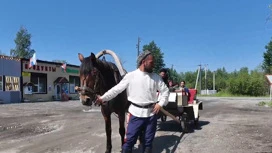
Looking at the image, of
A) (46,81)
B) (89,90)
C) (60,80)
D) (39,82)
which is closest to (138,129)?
(89,90)

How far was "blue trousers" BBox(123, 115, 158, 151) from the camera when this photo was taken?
471cm

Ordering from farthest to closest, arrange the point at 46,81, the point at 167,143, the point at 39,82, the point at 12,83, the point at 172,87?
the point at 46,81, the point at 39,82, the point at 12,83, the point at 172,87, the point at 167,143

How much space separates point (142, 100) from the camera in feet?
15.5

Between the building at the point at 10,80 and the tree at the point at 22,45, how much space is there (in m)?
45.4

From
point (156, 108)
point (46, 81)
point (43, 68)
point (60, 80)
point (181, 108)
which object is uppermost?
point (43, 68)

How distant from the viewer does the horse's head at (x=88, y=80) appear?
5.02 m

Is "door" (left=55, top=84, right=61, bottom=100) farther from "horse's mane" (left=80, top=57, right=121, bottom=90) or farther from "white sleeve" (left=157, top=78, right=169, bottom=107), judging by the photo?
"white sleeve" (left=157, top=78, right=169, bottom=107)

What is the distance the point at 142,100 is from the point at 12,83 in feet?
102

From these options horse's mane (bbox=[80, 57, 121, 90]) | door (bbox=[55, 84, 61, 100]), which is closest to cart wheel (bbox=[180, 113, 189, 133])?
horse's mane (bbox=[80, 57, 121, 90])

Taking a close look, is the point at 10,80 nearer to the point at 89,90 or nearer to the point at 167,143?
the point at 167,143

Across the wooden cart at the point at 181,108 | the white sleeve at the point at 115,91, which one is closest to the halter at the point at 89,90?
the white sleeve at the point at 115,91

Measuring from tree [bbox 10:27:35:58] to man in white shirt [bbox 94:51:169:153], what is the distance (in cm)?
7645

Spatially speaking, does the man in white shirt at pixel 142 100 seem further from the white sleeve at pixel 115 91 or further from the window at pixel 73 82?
the window at pixel 73 82

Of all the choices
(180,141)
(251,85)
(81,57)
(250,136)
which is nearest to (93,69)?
(81,57)
